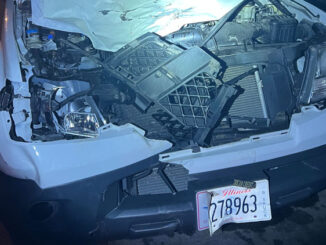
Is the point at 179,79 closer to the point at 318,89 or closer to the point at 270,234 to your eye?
the point at 318,89

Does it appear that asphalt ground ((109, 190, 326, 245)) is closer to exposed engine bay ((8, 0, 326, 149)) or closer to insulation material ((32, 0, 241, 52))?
exposed engine bay ((8, 0, 326, 149))

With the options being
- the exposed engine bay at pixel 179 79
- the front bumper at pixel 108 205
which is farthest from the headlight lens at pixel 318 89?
the front bumper at pixel 108 205

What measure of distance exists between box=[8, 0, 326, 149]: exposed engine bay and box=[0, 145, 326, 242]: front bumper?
28 cm

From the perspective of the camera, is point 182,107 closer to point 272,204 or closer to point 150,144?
point 150,144

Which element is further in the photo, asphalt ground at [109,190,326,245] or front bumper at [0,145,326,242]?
asphalt ground at [109,190,326,245]

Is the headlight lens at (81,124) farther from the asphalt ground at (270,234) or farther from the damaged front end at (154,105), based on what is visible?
the asphalt ground at (270,234)

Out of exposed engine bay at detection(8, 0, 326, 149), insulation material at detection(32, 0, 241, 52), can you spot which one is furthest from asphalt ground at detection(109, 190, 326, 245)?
insulation material at detection(32, 0, 241, 52)

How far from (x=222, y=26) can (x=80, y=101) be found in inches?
47.5

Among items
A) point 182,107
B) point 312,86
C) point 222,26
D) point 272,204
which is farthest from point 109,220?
point 312,86

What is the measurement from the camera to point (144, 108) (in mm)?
2057

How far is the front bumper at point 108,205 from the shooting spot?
192 centimetres

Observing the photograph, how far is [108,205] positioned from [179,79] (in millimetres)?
989

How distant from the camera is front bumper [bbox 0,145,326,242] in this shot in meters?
1.92

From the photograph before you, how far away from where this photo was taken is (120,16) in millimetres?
2354
